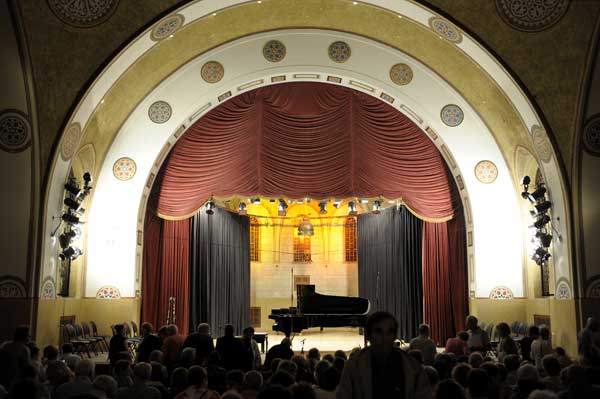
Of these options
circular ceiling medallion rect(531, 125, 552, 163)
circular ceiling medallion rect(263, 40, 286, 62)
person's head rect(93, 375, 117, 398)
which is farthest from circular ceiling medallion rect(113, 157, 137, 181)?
person's head rect(93, 375, 117, 398)

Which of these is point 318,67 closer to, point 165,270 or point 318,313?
point 318,313

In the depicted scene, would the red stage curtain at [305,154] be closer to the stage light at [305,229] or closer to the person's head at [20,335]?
the stage light at [305,229]

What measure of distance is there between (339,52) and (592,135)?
6464 mm

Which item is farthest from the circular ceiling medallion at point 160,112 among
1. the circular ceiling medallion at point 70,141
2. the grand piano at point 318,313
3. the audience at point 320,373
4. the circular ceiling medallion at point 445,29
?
the audience at point 320,373

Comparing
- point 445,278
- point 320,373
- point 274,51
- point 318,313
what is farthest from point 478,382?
point 445,278

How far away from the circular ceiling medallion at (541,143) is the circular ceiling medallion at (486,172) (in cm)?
256

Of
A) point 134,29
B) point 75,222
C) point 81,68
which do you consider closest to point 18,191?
point 75,222

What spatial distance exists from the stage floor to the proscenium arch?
4.23 meters

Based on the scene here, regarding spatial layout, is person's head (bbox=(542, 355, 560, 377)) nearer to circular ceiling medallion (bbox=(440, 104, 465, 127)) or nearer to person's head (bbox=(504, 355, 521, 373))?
person's head (bbox=(504, 355, 521, 373))

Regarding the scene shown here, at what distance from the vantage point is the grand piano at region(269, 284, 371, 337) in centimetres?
1527

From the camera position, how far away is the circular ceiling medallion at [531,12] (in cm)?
1104

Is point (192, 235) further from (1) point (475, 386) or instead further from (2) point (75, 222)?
(1) point (475, 386)

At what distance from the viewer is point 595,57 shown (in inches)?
435

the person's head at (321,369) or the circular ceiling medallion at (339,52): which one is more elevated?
the circular ceiling medallion at (339,52)
